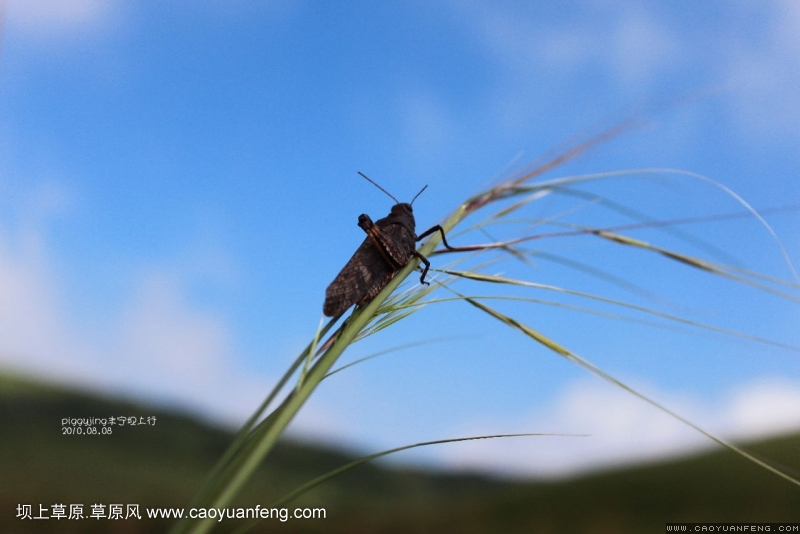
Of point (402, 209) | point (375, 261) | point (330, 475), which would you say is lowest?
point (330, 475)

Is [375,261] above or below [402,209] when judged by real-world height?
below

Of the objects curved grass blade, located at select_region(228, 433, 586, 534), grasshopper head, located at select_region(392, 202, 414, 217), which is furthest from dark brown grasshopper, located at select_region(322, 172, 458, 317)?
curved grass blade, located at select_region(228, 433, 586, 534)

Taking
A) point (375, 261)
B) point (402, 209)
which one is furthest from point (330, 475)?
→ point (402, 209)

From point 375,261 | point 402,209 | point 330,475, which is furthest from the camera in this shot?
point 402,209

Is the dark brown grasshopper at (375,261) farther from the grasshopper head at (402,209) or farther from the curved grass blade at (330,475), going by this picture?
the curved grass blade at (330,475)

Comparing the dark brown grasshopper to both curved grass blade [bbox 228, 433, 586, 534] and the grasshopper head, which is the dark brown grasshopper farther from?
curved grass blade [bbox 228, 433, 586, 534]

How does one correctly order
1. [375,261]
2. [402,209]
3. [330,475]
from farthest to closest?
[402,209] → [375,261] → [330,475]

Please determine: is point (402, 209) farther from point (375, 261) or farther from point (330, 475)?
point (330, 475)

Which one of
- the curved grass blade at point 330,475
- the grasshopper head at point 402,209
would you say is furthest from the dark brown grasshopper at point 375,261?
the curved grass blade at point 330,475

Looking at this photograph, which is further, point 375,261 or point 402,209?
point 402,209
